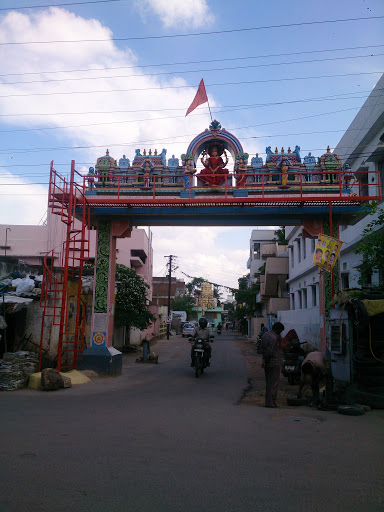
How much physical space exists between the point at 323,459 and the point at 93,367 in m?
10.2

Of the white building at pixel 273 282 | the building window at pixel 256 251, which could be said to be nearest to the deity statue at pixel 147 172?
the white building at pixel 273 282

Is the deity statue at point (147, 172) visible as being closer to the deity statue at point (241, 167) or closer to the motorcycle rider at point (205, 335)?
the deity statue at point (241, 167)

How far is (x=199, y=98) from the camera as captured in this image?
15.6 meters

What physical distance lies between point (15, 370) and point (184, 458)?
7.62 metres

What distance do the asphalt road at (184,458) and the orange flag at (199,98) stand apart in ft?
33.4

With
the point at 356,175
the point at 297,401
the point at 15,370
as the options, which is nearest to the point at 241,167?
the point at 356,175

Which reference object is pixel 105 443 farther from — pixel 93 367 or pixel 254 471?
pixel 93 367

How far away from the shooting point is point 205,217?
15.3 m

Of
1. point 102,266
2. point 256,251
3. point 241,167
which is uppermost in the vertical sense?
point 256,251

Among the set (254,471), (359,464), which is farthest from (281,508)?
(359,464)

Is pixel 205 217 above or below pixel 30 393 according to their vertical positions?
A: above

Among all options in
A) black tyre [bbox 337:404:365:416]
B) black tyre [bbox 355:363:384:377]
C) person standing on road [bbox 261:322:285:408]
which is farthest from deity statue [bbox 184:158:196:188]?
black tyre [bbox 337:404:365:416]

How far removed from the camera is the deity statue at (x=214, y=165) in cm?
1536

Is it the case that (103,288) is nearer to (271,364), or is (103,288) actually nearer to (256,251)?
(271,364)
